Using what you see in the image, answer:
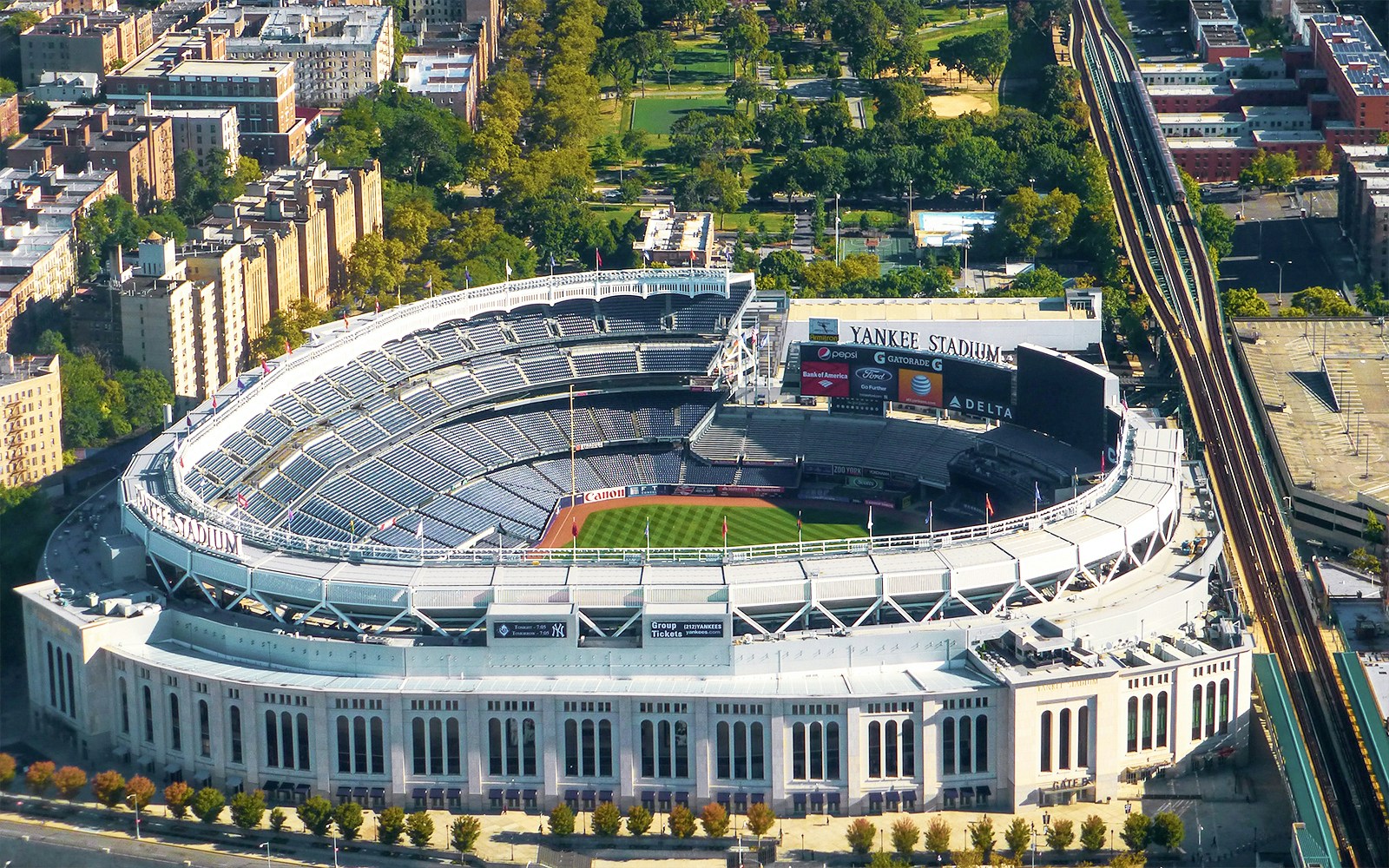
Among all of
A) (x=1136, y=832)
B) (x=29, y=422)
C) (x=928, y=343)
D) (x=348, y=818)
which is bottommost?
(x=348, y=818)

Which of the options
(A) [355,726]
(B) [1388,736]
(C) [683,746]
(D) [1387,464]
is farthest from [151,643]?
(D) [1387,464]

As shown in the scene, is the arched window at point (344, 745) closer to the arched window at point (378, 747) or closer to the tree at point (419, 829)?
the arched window at point (378, 747)

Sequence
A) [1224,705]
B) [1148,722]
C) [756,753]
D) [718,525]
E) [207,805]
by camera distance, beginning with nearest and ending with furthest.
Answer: [207,805] → [756,753] → [1148,722] → [1224,705] → [718,525]

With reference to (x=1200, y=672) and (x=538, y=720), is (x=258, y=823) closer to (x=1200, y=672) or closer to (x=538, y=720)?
(x=538, y=720)

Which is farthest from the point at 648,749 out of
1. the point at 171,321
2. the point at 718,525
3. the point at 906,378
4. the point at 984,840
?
the point at 171,321

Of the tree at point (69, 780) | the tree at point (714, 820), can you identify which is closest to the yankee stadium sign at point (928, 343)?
the tree at point (714, 820)

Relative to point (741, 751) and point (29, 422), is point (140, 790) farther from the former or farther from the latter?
point (29, 422)
